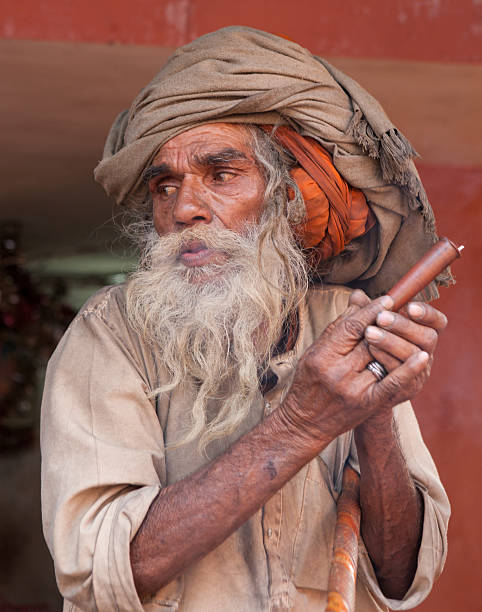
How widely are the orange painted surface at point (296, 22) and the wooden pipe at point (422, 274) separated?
143 cm

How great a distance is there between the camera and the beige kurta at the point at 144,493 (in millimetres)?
1546

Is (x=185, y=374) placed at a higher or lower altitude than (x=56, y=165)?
higher

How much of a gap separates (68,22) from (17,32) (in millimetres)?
174

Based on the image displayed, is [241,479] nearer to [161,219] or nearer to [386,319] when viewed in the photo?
[386,319]

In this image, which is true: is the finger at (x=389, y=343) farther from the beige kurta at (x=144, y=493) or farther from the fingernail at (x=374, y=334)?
the beige kurta at (x=144, y=493)

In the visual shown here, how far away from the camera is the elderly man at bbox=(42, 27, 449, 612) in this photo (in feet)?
5.01

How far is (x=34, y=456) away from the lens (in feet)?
23.7

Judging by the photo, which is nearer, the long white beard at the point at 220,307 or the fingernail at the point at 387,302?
the fingernail at the point at 387,302

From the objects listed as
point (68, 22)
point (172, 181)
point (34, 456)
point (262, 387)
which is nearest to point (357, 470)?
point (262, 387)

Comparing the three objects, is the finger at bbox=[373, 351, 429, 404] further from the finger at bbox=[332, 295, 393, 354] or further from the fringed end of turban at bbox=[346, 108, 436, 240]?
the fringed end of turban at bbox=[346, 108, 436, 240]

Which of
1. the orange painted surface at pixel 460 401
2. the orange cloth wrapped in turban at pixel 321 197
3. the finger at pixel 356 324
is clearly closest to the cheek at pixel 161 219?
the orange cloth wrapped in turban at pixel 321 197

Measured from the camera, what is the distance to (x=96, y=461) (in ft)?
5.27

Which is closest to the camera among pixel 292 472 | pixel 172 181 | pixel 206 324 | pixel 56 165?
pixel 292 472

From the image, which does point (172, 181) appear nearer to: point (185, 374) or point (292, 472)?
point (185, 374)
